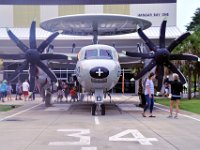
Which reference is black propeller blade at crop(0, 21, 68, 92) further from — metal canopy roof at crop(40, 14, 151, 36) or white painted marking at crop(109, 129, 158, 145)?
white painted marking at crop(109, 129, 158, 145)

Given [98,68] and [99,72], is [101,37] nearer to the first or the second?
[98,68]

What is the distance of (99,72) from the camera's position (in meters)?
18.9

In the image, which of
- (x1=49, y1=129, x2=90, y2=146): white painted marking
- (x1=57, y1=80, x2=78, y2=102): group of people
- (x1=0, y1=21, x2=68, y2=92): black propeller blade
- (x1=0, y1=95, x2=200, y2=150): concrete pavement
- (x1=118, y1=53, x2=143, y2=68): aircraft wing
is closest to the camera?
(x1=0, y1=95, x2=200, y2=150): concrete pavement

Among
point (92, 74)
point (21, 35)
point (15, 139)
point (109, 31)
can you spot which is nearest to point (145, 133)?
point (15, 139)

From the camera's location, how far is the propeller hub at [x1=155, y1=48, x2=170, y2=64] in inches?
915

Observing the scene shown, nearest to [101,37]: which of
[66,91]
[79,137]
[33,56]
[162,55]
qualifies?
[66,91]

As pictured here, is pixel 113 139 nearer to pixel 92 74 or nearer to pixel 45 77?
pixel 92 74

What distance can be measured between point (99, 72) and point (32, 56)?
18.2 ft

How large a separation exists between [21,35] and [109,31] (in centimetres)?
2393

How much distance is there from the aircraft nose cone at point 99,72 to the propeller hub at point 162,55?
528 cm

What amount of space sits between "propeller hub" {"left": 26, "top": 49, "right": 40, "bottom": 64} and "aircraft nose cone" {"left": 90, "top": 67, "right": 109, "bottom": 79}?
5.10 m

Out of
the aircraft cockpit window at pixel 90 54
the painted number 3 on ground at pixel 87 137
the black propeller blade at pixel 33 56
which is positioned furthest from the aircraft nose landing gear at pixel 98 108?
the painted number 3 on ground at pixel 87 137

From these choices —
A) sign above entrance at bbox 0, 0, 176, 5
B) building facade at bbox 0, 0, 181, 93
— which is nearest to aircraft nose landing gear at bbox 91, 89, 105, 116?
building facade at bbox 0, 0, 181, 93

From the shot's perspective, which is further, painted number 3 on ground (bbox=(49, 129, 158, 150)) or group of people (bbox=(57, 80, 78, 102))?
group of people (bbox=(57, 80, 78, 102))
